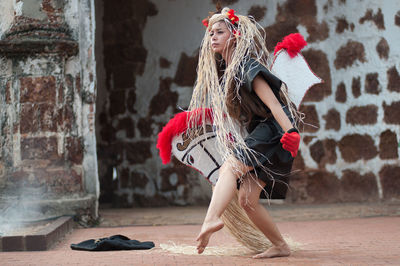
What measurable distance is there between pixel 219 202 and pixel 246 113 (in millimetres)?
680

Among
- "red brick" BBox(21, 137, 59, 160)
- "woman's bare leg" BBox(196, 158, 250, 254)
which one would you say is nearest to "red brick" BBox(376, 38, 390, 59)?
"red brick" BBox(21, 137, 59, 160)

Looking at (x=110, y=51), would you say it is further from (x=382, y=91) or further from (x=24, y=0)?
(x=382, y=91)

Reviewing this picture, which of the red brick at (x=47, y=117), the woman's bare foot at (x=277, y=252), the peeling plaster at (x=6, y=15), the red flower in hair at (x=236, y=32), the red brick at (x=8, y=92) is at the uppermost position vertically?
the peeling plaster at (x=6, y=15)

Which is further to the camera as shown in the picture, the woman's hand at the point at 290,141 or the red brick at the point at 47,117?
the red brick at the point at 47,117

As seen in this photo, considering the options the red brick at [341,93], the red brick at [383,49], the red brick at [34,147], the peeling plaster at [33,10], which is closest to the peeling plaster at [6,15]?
the peeling plaster at [33,10]

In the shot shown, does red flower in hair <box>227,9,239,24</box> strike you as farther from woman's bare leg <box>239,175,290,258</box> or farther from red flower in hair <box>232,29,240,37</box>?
woman's bare leg <box>239,175,290,258</box>

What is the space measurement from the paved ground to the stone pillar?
1.99ft

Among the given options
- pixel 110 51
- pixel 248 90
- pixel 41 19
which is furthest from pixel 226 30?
pixel 110 51

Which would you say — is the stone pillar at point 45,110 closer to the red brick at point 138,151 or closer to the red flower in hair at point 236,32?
the red brick at point 138,151

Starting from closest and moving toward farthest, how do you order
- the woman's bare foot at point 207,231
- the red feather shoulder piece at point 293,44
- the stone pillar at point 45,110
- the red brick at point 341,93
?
the woman's bare foot at point 207,231 → the red feather shoulder piece at point 293,44 → the stone pillar at point 45,110 → the red brick at point 341,93

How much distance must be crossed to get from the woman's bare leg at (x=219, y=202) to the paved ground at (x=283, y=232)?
1.03 ft

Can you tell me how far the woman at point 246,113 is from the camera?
315 cm

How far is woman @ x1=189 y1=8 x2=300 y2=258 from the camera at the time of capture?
315cm

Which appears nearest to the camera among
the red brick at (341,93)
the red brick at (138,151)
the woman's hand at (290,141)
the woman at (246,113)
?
the woman's hand at (290,141)
